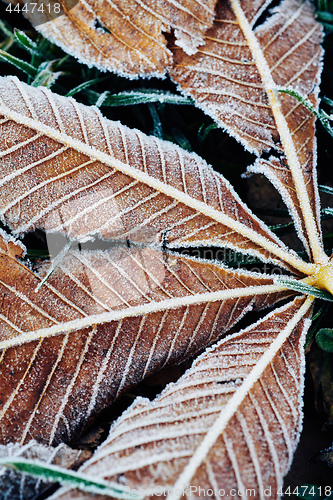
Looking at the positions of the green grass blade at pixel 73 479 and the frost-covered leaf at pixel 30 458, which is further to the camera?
the frost-covered leaf at pixel 30 458

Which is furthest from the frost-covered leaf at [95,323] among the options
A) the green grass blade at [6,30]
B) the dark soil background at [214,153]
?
the green grass blade at [6,30]

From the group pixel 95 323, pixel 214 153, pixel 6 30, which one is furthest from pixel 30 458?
pixel 6 30

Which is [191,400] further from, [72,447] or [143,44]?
[143,44]

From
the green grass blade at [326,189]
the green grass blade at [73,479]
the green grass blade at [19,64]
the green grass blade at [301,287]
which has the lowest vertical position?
the green grass blade at [73,479]

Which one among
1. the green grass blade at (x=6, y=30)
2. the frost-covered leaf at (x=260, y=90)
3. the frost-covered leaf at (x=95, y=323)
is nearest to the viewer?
the frost-covered leaf at (x=95, y=323)

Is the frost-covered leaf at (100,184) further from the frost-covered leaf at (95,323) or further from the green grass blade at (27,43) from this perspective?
the green grass blade at (27,43)

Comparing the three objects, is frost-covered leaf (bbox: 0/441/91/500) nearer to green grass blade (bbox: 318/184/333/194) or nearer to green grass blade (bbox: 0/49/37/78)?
green grass blade (bbox: 318/184/333/194)
